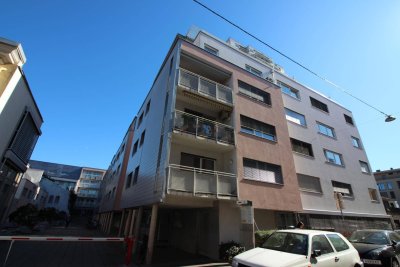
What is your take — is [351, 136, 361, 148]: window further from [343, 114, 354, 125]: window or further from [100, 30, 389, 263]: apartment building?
[100, 30, 389, 263]: apartment building

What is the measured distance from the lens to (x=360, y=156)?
22.3 m

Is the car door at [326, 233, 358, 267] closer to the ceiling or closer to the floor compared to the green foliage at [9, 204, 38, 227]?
closer to the floor

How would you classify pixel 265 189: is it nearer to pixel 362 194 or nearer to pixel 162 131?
pixel 162 131

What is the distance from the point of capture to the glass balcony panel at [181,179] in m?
9.71

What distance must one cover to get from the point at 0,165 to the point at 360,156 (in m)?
31.0

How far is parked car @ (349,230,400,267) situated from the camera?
7.28 metres

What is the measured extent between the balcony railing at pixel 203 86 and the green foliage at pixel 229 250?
26.7 ft

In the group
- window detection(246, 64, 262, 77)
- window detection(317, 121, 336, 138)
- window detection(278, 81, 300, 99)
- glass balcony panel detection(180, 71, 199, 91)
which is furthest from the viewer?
window detection(317, 121, 336, 138)

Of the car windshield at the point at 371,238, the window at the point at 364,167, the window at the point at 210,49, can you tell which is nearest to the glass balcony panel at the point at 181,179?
the car windshield at the point at 371,238

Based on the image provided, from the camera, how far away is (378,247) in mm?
7727

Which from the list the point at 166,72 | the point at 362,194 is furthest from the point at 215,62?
the point at 362,194

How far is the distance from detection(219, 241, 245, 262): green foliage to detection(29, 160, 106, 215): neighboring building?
7419 centimetres

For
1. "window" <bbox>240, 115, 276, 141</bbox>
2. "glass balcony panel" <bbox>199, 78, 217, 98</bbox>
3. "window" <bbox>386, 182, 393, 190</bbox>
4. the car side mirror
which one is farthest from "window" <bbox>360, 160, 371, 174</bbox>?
"window" <bbox>386, 182, 393, 190</bbox>

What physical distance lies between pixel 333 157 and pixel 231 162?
1230 cm
